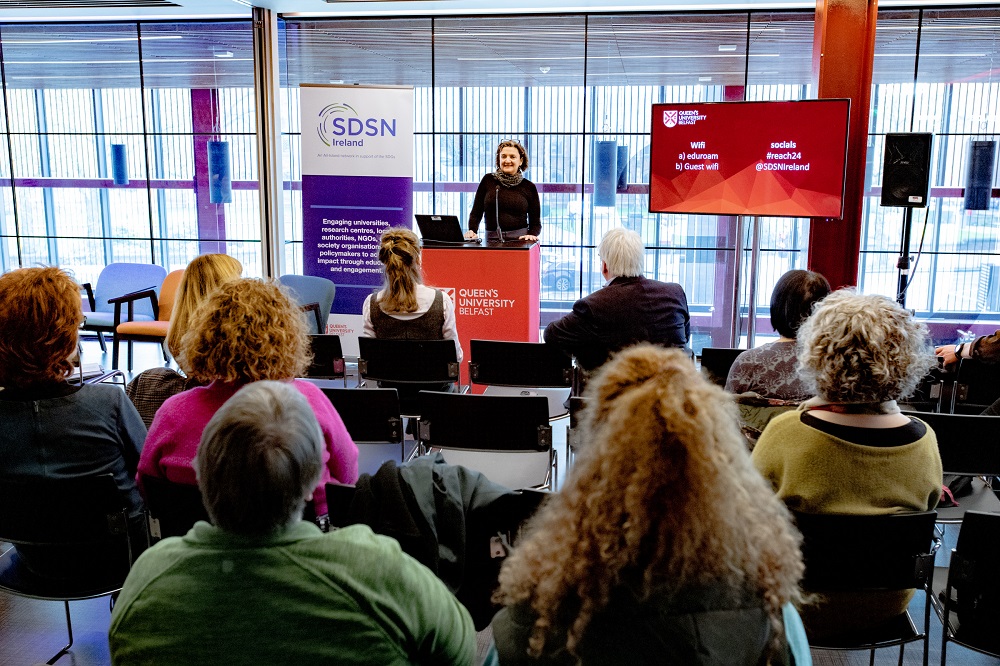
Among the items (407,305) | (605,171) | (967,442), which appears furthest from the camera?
(605,171)

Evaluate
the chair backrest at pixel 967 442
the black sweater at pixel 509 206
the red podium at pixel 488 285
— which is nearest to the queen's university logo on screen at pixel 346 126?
the black sweater at pixel 509 206

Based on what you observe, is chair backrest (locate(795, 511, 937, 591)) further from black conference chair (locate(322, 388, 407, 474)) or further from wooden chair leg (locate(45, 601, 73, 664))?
wooden chair leg (locate(45, 601, 73, 664))

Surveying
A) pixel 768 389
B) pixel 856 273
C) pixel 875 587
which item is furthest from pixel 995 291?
pixel 875 587

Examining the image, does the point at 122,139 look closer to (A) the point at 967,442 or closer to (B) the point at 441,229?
(B) the point at 441,229

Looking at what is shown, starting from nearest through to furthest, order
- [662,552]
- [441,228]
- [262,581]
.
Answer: [662,552] < [262,581] < [441,228]

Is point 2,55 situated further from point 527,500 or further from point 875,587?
point 875,587

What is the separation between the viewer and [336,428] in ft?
7.72

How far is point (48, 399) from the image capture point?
93.9 inches

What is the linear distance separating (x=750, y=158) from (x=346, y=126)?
3.67 m

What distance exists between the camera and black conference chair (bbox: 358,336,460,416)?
407 cm

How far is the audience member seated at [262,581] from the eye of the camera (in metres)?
1.22

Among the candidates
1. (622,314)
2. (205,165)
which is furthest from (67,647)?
(205,165)

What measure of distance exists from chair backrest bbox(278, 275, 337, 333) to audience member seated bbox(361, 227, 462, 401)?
2544 millimetres

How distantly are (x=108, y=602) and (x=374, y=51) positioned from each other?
22.3 feet
